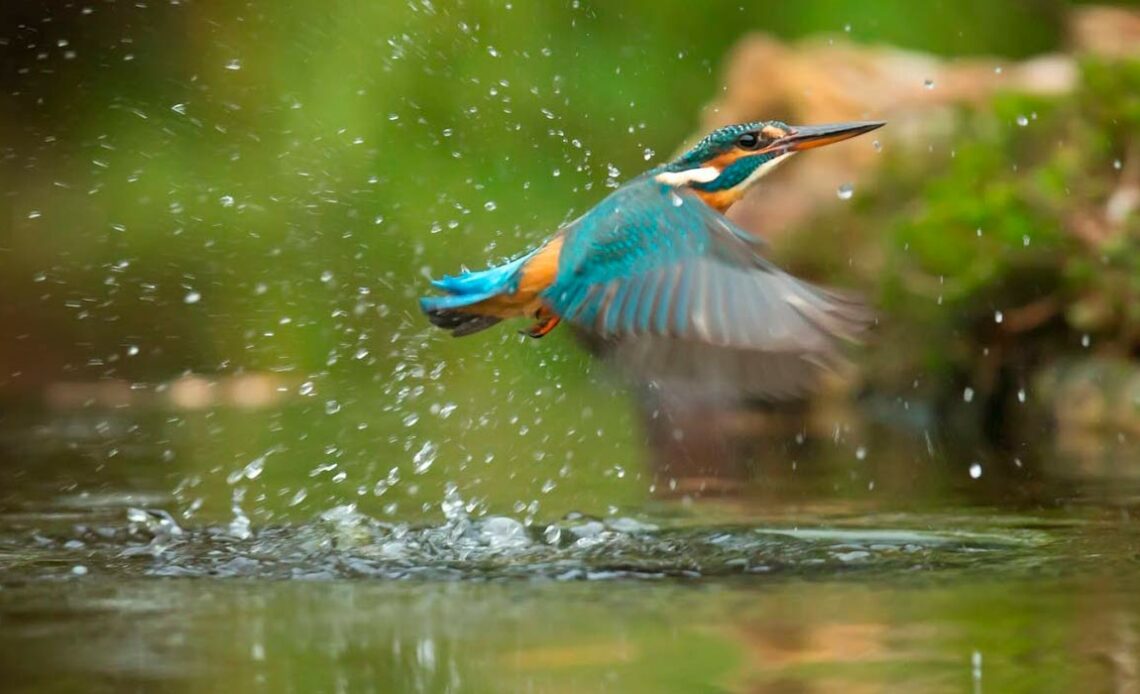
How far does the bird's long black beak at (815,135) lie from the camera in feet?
14.4

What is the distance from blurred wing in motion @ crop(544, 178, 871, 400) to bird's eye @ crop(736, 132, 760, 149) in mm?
245

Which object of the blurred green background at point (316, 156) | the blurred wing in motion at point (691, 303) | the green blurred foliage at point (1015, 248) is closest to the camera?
the blurred wing in motion at point (691, 303)

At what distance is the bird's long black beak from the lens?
439 cm

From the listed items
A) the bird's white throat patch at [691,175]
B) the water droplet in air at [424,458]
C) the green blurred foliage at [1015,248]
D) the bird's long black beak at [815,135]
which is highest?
the green blurred foliage at [1015,248]

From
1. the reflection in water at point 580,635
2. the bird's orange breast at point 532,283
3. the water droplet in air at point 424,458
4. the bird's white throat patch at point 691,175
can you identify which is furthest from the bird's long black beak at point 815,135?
the water droplet in air at point 424,458

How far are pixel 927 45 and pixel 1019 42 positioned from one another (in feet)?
2.07

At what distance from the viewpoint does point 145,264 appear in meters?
12.8

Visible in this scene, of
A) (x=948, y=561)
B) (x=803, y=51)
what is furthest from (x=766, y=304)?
(x=803, y=51)

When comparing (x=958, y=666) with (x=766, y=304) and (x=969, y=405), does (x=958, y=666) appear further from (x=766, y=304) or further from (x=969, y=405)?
(x=969, y=405)

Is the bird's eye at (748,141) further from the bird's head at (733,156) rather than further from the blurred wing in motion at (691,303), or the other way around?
the blurred wing in motion at (691,303)

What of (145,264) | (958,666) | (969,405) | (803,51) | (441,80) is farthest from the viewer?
(441,80)

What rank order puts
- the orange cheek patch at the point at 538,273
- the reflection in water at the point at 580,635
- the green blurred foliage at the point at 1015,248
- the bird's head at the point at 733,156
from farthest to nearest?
1. the green blurred foliage at the point at 1015,248
2. the bird's head at the point at 733,156
3. the orange cheek patch at the point at 538,273
4. the reflection in water at the point at 580,635

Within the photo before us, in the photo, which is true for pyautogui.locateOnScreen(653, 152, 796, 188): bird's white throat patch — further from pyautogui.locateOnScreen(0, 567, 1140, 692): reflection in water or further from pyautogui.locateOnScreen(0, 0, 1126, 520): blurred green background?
pyautogui.locateOnScreen(0, 0, 1126, 520): blurred green background

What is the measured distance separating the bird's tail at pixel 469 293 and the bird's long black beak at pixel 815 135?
647mm
